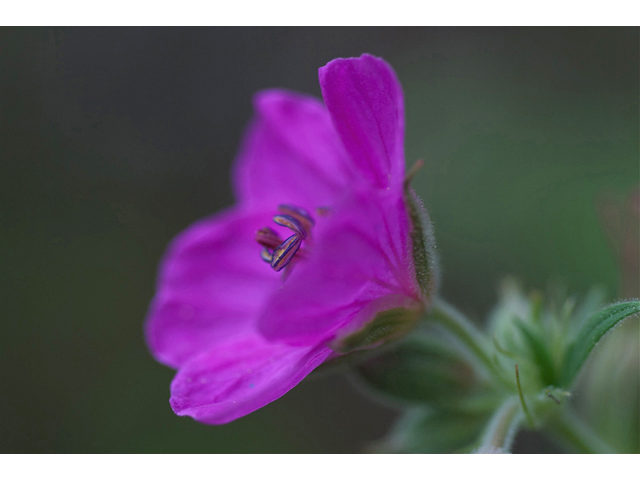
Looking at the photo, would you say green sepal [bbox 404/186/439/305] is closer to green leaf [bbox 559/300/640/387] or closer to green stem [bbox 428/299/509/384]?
green stem [bbox 428/299/509/384]

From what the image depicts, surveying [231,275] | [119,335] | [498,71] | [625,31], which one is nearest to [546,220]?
[498,71]

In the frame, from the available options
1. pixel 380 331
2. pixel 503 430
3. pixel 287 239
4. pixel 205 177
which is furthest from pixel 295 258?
pixel 205 177

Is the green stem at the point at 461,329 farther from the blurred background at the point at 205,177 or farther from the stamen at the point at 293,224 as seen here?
the blurred background at the point at 205,177

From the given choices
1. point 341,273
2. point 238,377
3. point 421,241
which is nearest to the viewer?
point 341,273

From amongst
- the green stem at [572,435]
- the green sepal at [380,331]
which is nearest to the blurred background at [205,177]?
the green stem at [572,435]

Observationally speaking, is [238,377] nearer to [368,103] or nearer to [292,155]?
[368,103]

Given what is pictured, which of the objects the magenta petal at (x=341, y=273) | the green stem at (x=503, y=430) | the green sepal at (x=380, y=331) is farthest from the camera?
the green stem at (x=503, y=430)
